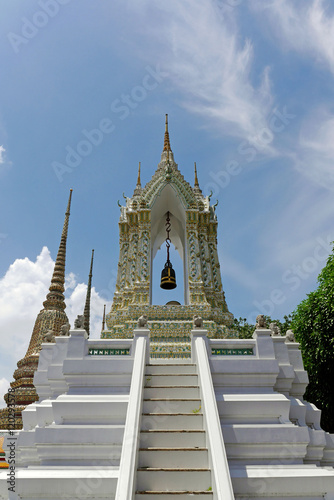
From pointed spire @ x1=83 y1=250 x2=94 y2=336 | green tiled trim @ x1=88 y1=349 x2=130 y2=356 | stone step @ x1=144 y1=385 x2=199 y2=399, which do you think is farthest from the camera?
pointed spire @ x1=83 y1=250 x2=94 y2=336

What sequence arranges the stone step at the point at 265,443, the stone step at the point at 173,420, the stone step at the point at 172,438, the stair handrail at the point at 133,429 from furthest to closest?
the stone step at the point at 173,420
the stone step at the point at 265,443
the stone step at the point at 172,438
the stair handrail at the point at 133,429

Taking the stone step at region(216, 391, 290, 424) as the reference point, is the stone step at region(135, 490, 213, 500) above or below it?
below

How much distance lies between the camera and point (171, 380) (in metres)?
8.61

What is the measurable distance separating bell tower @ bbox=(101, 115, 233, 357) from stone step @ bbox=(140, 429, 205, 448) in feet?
19.4

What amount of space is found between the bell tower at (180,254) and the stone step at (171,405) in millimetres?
5128

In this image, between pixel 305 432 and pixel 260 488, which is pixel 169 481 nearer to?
pixel 260 488

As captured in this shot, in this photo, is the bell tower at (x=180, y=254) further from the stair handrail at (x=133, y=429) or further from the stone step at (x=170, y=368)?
the stair handrail at (x=133, y=429)

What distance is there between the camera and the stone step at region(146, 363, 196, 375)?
29.9 feet

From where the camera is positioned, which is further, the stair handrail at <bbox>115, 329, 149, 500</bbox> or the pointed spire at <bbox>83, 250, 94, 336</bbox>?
the pointed spire at <bbox>83, 250, 94, 336</bbox>

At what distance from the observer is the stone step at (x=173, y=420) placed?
24.0 ft

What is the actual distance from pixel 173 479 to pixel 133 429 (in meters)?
1.04

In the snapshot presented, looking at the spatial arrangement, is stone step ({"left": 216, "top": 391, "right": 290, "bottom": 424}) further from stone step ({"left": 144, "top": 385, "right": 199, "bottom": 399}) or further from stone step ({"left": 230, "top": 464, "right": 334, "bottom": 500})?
stone step ({"left": 230, "top": 464, "right": 334, "bottom": 500})

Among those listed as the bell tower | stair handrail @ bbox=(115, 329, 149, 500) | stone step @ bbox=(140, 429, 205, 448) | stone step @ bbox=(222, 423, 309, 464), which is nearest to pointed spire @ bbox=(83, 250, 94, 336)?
the bell tower

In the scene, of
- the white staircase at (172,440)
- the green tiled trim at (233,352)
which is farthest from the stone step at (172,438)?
the green tiled trim at (233,352)
